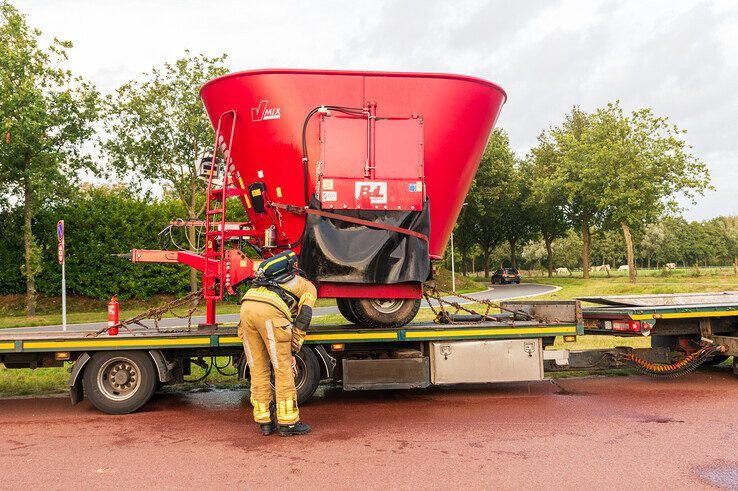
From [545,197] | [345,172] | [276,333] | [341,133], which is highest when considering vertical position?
[545,197]

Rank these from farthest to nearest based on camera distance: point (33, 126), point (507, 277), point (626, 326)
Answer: point (507, 277) → point (33, 126) → point (626, 326)

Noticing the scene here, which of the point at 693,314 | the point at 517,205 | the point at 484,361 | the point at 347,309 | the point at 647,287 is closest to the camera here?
the point at 484,361

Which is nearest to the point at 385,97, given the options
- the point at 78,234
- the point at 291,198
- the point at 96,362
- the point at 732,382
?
the point at 291,198

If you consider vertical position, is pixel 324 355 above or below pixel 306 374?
above

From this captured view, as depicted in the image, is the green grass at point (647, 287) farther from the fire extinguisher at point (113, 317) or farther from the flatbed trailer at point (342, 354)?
the fire extinguisher at point (113, 317)

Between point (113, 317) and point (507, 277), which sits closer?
point (113, 317)

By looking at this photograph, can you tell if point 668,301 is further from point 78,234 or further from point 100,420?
point 78,234

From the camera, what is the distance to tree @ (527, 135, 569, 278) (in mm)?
40156

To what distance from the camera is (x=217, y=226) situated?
296 inches

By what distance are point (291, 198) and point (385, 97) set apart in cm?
159

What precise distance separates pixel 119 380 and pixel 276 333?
234 cm

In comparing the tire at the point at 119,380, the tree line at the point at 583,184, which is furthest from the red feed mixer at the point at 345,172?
the tree line at the point at 583,184

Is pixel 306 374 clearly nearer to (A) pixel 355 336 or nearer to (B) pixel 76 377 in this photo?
(A) pixel 355 336

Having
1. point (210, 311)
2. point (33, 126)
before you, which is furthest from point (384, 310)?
point (33, 126)
